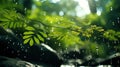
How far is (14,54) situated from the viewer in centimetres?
816

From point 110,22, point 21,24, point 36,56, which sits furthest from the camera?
point 110,22

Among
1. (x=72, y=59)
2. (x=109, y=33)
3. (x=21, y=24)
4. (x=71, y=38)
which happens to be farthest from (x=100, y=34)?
(x=72, y=59)

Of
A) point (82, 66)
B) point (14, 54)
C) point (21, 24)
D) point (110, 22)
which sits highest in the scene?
point (110, 22)

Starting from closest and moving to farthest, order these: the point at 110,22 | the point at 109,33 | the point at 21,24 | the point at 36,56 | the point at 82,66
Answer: the point at 21,24, the point at 109,33, the point at 36,56, the point at 110,22, the point at 82,66

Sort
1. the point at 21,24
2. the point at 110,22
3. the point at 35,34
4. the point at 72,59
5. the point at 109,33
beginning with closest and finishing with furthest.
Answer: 1. the point at 21,24
2. the point at 35,34
3. the point at 109,33
4. the point at 110,22
5. the point at 72,59

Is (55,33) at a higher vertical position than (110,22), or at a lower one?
lower

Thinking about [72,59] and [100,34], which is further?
[72,59]

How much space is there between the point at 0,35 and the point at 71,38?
5413 mm

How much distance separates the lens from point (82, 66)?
11.0m

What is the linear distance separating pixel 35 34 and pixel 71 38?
58 centimetres

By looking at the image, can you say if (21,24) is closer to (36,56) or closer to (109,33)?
(109,33)

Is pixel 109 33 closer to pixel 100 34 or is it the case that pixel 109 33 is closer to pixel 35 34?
pixel 100 34

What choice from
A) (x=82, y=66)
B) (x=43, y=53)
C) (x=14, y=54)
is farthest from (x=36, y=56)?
(x=82, y=66)

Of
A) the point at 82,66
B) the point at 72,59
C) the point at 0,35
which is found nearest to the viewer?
the point at 0,35
